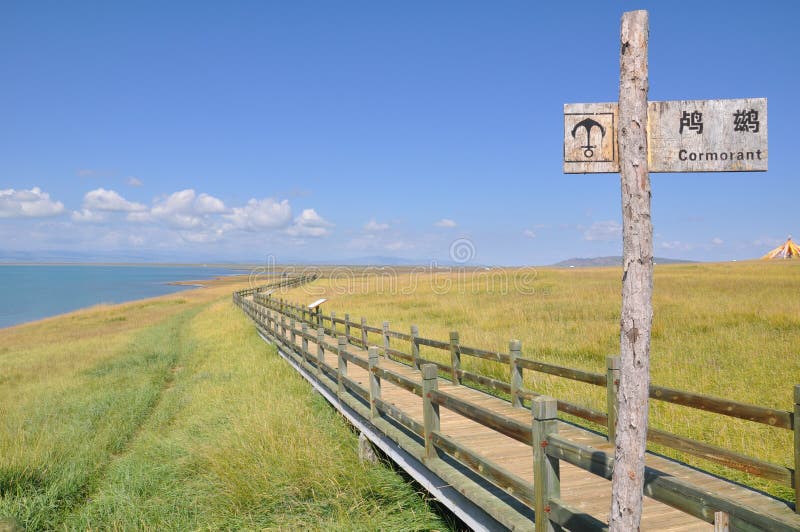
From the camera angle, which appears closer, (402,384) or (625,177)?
(625,177)

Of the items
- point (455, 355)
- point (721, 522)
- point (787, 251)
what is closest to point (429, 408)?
point (721, 522)

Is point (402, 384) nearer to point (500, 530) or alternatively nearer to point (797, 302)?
point (500, 530)

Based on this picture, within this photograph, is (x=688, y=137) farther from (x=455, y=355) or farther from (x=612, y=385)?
(x=455, y=355)

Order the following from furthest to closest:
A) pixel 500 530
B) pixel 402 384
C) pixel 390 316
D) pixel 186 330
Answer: pixel 186 330, pixel 390 316, pixel 402 384, pixel 500 530

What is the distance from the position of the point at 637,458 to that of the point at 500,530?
7.27 feet

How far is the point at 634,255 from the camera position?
106 inches

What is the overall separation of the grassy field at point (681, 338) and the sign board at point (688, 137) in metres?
4.78

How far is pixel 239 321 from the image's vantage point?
84.8ft

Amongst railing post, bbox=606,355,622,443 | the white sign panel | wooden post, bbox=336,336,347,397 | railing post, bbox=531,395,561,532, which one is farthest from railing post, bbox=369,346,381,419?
the white sign panel

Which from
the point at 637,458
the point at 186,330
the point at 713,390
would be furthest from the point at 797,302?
the point at 186,330

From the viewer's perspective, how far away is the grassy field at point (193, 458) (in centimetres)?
637

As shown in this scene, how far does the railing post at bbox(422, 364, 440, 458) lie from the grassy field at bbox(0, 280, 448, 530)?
24.4 inches

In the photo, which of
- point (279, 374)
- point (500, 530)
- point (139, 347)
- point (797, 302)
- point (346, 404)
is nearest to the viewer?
point (500, 530)

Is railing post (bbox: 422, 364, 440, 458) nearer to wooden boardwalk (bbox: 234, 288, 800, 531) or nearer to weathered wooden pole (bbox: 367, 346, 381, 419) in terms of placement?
wooden boardwalk (bbox: 234, 288, 800, 531)
